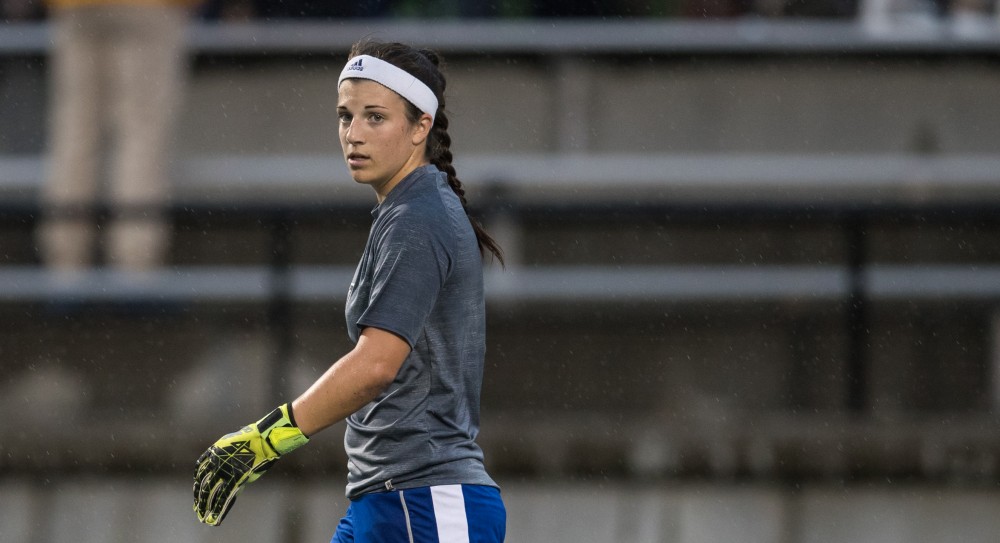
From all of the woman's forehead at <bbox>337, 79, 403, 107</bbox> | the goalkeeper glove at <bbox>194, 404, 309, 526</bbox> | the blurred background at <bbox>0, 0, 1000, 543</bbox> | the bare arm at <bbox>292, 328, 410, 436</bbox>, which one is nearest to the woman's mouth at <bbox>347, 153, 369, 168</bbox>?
the woman's forehead at <bbox>337, 79, 403, 107</bbox>

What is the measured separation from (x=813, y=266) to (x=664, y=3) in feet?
8.56

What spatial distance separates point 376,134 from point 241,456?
0.74 m

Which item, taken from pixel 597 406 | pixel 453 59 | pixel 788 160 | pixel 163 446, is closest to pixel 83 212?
pixel 163 446

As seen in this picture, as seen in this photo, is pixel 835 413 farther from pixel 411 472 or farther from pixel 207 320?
pixel 411 472

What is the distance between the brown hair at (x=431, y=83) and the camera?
3.66m

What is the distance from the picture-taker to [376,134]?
362cm

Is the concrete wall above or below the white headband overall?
above

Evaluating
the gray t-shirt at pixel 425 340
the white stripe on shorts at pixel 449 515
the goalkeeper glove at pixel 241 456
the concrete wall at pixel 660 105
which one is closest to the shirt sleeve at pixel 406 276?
the gray t-shirt at pixel 425 340

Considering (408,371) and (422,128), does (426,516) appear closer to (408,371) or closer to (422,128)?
(408,371)

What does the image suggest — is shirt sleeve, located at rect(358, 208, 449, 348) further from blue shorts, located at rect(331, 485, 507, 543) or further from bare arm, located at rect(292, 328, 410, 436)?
blue shorts, located at rect(331, 485, 507, 543)

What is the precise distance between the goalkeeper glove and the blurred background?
106 inches

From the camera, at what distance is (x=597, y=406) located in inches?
313

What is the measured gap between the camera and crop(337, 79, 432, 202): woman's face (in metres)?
3.61

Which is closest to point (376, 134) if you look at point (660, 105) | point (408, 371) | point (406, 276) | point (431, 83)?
point (431, 83)
